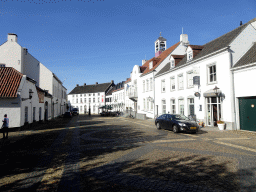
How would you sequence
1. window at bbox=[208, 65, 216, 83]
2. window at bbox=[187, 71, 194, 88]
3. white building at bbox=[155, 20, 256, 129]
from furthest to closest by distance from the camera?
window at bbox=[187, 71, 194, 88] < window at bbox=[208, 65, 216, 83] < white building at bbox=[155, 20, 256, 129]

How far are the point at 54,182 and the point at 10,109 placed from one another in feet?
45.7

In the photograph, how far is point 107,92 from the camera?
7150cm

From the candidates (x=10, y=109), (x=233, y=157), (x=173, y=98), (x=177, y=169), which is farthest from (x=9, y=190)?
(x=173, y=98)

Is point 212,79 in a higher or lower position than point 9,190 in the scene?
higher

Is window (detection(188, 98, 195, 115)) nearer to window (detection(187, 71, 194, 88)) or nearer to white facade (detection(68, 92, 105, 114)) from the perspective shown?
window (detection(187, 71, 194, 88))

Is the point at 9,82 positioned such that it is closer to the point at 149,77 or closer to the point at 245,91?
the point at 245,91

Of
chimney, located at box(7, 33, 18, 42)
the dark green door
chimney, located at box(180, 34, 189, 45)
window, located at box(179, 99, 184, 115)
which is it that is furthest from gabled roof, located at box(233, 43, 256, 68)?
chimney, located at box(7, 33, 18, 42)

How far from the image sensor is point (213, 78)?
17078mm

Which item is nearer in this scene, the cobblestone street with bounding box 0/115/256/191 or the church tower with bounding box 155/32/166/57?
the cobblestone street with bounding box 0/115/256/191

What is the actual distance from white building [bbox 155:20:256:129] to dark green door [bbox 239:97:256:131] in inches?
19.8

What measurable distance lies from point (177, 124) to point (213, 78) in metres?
6.64

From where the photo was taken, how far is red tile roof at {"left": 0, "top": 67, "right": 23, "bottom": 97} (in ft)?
51.4

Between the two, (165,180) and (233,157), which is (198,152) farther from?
(165,180)

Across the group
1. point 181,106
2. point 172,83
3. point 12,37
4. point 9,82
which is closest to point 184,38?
point 172,83
